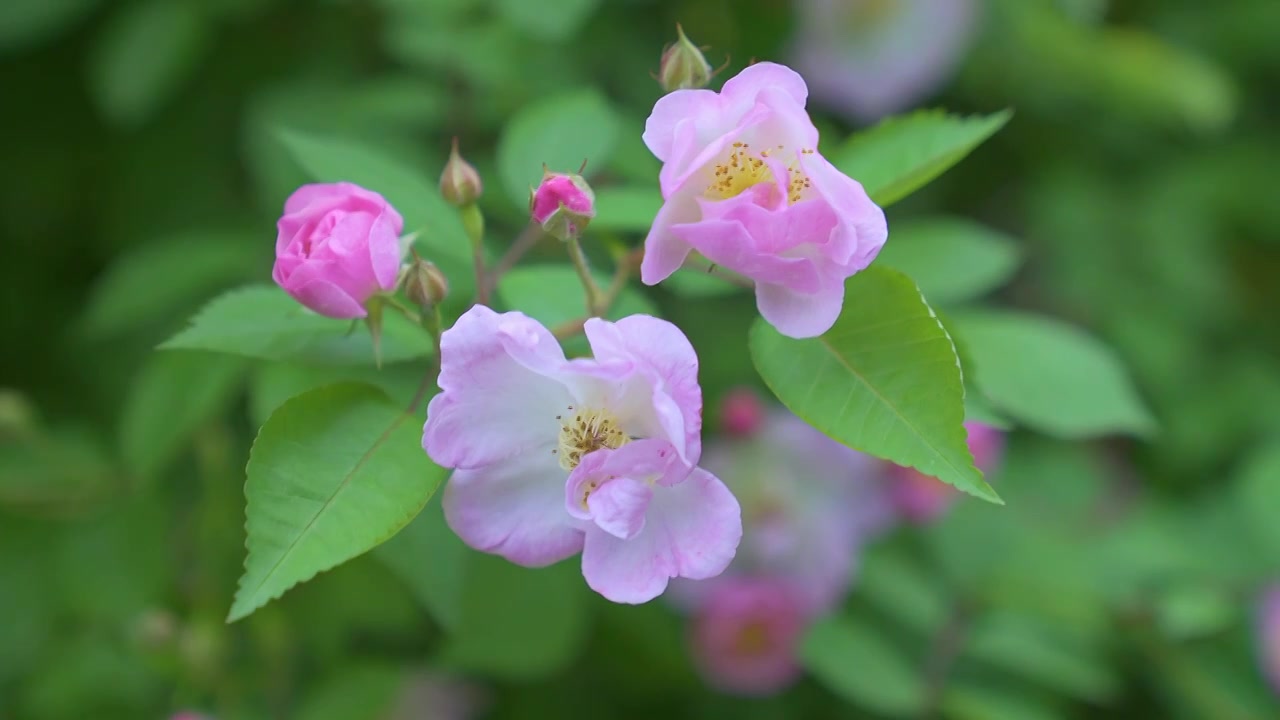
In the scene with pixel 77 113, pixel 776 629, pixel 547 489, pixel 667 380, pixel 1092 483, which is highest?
pixel 667 380

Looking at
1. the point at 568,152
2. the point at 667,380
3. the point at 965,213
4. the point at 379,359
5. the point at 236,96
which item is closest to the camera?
the point at 667,380

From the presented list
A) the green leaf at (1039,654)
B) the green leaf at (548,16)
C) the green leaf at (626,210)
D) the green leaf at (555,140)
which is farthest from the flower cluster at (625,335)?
the green leaf at (1039,654)

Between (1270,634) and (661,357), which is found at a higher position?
(661,357)

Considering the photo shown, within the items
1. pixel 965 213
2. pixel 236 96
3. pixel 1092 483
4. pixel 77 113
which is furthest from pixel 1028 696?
pixel 77 113

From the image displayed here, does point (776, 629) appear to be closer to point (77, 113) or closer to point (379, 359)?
A: point (379, 359)

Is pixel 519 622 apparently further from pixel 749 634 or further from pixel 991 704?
→ pixel 991 704

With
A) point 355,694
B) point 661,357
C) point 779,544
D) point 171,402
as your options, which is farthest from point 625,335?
point 779,544
